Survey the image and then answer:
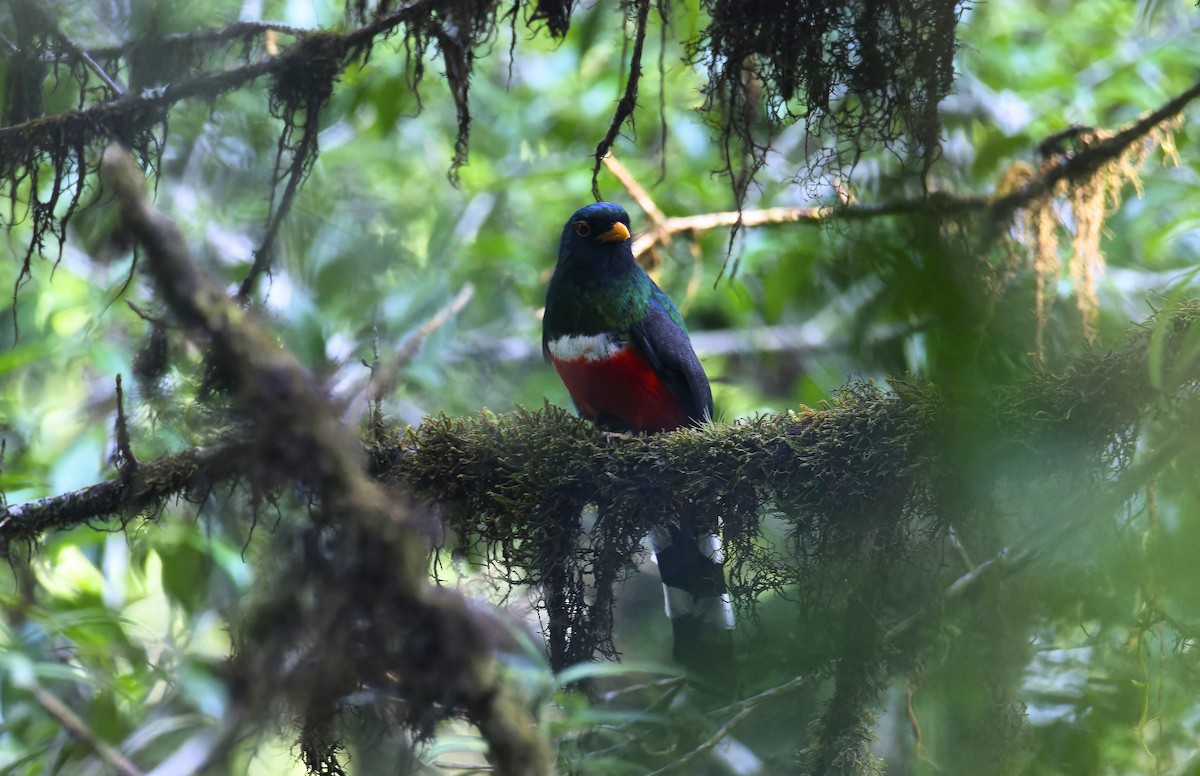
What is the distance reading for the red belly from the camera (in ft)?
13.1

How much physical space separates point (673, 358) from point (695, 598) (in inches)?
42.3

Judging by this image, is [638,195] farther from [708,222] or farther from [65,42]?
[65,42]

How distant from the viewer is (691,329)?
26.1ft

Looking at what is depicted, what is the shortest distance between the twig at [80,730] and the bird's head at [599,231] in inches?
115

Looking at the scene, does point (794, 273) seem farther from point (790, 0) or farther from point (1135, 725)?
point (1135, 725)

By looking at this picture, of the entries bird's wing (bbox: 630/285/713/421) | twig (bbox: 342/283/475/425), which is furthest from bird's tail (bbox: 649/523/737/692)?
twig (bbox: 342/283/475/425)

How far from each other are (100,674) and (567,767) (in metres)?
2.73

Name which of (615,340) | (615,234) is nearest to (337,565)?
(615,340)

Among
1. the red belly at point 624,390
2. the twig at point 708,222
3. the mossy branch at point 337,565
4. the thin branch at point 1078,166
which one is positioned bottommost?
the mossy branch at point 337,565

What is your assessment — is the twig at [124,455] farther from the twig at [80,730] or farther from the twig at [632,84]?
the twig at [632,84]

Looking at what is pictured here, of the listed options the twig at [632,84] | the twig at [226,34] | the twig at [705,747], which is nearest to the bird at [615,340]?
the twig at [632,84]

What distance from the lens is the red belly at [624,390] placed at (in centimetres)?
399

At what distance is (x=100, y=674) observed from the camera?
4.31 m

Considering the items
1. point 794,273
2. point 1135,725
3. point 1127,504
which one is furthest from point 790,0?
point 1135,725
